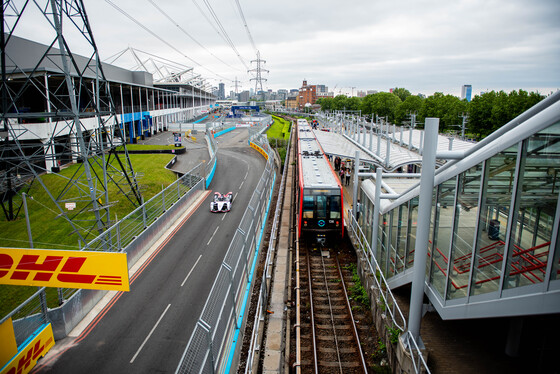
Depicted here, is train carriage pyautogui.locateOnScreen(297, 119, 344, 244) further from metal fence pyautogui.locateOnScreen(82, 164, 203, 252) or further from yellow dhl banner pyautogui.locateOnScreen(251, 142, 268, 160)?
yellow dhl banner pyautogui.locateOnScreen(251, 142, 268, 160)

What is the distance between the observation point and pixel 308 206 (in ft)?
55.6

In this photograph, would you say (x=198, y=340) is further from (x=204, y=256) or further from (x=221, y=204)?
(x=221, y=204)

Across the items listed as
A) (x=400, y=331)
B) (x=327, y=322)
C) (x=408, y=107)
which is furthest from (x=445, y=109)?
(x=400, y=331)

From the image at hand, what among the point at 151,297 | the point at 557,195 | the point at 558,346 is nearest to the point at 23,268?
the point at 151,297

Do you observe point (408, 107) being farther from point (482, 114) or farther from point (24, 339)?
point (24, 339)

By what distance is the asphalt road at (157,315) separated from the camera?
32.4 ft

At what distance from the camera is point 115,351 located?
10.3m

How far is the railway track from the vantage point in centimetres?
939

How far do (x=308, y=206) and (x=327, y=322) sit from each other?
658cm

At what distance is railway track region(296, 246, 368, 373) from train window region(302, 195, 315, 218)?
2084 millimetres

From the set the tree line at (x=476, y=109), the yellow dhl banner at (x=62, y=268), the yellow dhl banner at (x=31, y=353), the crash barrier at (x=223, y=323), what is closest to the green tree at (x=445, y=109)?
the tree line at (x=476, y=109)

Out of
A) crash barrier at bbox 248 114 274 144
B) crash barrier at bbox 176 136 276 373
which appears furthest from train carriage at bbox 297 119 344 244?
crash barrier at bbox 248 114 274 144

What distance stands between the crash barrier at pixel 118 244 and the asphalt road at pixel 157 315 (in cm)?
60

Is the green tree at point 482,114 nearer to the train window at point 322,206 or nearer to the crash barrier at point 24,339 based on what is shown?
the train window at point 322,206
